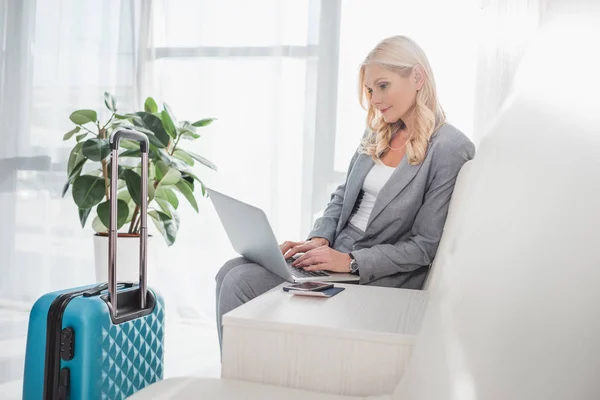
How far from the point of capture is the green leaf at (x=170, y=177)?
119 inches

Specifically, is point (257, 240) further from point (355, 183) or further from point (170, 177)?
point (170, 177)

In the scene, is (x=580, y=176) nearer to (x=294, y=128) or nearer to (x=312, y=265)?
(x=312, y=265)

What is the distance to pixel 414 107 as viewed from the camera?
6.64ft

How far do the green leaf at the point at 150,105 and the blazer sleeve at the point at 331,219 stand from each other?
1312 millimetres

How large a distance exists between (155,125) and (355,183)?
4.34ft

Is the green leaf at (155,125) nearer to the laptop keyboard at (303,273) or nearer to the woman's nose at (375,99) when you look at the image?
the woman's nose at (375,99)

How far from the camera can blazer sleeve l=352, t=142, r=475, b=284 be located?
1803 mm

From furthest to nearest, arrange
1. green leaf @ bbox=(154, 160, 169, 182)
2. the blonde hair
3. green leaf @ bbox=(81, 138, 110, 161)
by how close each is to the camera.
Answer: green leaf @ bbox=(154, 160, 169, 182) < green leaf @ bbox=(81, 138, 110, 161) < the blonde hair

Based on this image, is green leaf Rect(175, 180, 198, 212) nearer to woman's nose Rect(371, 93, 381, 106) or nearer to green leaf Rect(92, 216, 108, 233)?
green leaf Rect(92, 216, 108, 233)

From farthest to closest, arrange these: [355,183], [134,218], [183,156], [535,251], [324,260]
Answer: [183,156], [134,218], [355,183], [324,260], [535,251]

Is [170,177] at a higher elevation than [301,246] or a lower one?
higher

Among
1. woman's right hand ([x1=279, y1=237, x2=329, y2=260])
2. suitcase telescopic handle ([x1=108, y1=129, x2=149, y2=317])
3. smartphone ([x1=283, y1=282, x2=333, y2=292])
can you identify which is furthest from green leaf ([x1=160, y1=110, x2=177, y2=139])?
smartphone ([x1=283, y1=282, x2=333, y2=292])

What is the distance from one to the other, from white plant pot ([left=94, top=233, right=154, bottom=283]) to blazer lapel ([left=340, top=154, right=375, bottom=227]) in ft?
4.43

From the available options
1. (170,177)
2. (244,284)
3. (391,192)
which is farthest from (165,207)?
(391,192)
